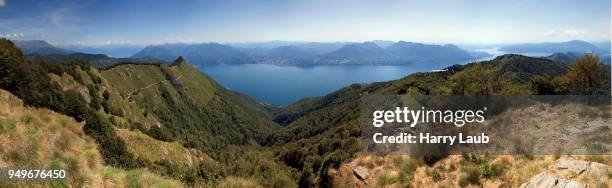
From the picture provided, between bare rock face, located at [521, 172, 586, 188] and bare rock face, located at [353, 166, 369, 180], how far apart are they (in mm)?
6806

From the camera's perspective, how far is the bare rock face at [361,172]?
13.8 meters

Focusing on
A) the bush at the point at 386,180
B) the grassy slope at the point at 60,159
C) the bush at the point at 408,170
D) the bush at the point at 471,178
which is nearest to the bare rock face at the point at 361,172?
the bush at the point at 386,180

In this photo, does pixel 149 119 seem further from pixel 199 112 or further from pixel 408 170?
pixel 408 170

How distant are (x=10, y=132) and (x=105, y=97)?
335ft

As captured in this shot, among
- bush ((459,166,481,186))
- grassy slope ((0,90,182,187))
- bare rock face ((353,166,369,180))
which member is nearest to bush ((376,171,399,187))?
bush ((459,166,481,186))

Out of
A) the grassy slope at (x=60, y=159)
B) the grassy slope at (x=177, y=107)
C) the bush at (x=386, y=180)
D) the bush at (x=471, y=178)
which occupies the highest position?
the grassy slope at (x=60, y=159)

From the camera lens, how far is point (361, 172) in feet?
46.6

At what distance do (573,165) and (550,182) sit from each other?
147cm

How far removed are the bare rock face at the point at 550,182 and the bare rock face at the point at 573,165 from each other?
736 mm

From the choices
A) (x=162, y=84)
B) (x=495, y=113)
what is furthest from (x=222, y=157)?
(x=495, y=113)

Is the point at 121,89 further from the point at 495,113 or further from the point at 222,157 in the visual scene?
the point at 495,113

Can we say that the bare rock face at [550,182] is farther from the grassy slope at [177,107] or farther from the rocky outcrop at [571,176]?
the grassy slope at [177,107]

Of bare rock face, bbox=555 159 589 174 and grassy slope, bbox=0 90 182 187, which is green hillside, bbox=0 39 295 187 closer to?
grassy slope, bbox=0 90 182 187

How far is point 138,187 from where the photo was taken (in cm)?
678
